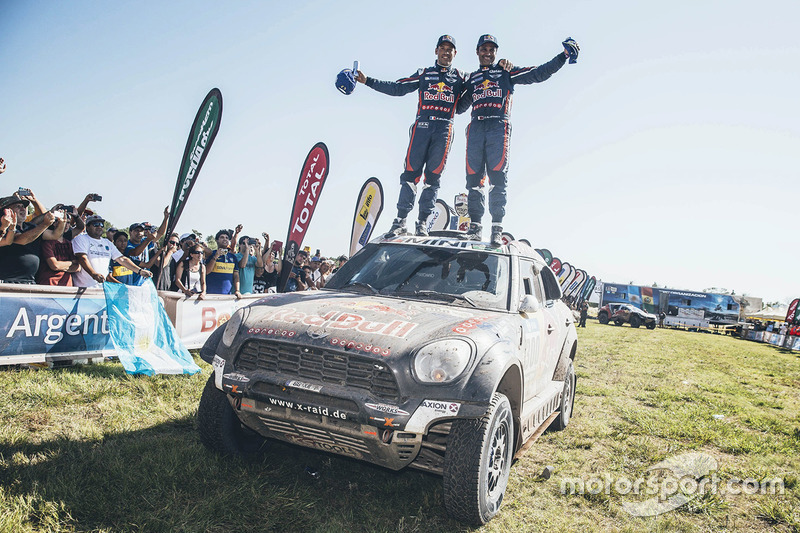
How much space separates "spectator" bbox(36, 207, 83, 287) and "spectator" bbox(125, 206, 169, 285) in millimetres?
1123

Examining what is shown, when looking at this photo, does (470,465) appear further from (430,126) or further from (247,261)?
(247,261)

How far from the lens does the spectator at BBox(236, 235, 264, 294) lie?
9.12m

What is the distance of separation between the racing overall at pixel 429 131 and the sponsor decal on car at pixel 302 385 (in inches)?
151

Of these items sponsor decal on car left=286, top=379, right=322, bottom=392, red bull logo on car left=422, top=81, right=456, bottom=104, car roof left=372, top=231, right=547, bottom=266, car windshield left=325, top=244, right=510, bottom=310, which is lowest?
sponsor decal on car left=286, top=379, right=322, bottom=392

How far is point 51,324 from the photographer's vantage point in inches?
225

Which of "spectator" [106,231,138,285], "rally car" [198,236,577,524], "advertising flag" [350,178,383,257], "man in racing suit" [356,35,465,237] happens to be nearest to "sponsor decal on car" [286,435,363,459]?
"rally car" [198,236,577,524]

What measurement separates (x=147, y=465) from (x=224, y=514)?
0.82 meters

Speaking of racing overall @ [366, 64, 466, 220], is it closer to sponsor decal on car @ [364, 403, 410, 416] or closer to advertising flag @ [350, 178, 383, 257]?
sponsor decal on car @ [364, 403, 410, 416]

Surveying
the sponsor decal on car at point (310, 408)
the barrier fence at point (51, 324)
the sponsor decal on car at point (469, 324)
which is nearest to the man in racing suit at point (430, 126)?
the sponsor decal on car at point (469, 324)

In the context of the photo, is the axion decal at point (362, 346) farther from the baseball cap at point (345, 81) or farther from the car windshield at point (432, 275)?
the baseball cap at point (345, 81)

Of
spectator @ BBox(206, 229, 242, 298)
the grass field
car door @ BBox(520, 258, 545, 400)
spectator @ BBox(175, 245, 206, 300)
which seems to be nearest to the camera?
the grass field

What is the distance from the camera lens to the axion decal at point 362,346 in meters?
2.75

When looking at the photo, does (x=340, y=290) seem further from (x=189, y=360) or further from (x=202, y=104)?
(x=202, y=104)

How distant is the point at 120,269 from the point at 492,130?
572cm
